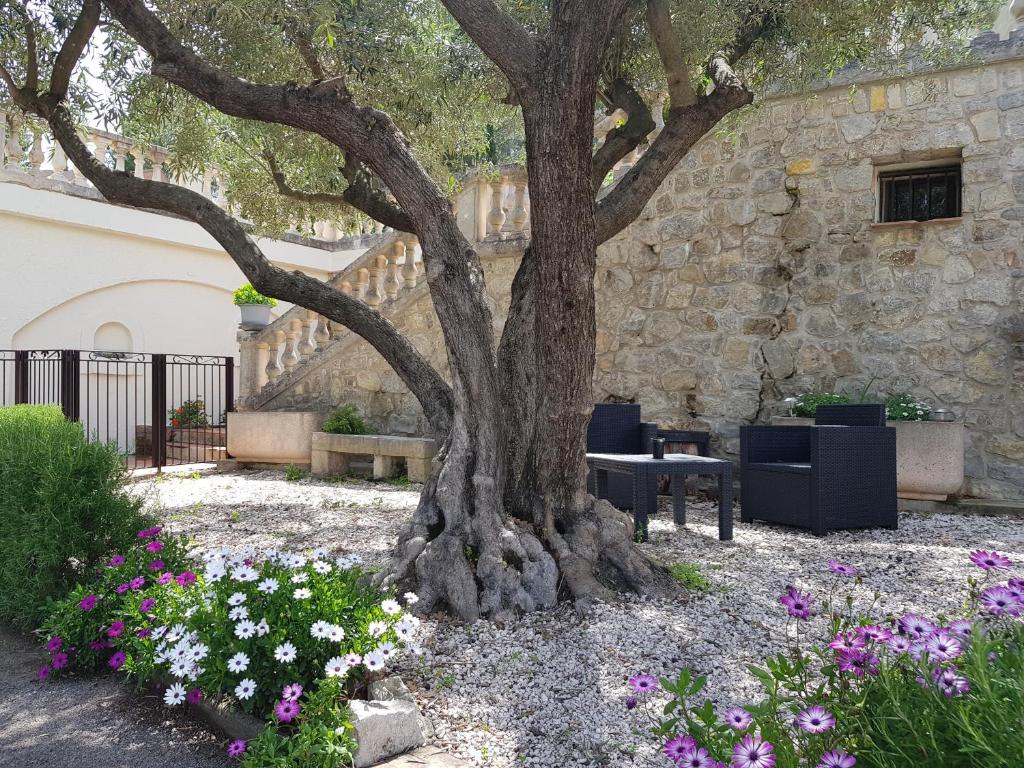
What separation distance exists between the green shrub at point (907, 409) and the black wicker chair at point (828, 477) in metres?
0.62

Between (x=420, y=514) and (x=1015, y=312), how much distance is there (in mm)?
4960

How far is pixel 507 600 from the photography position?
3303 mm

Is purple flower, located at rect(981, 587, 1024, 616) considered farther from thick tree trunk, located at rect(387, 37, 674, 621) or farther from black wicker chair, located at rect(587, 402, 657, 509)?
black wicker chair, located at rect(587, 402, 657, 509)

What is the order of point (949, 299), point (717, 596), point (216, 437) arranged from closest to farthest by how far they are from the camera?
1. point (717, 596)
2. point (949, 299)
3. point (216, 437)

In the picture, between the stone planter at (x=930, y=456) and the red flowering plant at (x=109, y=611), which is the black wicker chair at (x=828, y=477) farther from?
the red flowering plant at (x=109, y=611)

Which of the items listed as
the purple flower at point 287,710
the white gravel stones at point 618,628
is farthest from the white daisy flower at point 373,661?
the white gravel stones at point 618,628

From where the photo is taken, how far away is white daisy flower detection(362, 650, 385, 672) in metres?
2.16

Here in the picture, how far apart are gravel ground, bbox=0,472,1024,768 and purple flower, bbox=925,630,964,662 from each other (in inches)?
35.5

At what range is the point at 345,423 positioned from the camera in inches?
322

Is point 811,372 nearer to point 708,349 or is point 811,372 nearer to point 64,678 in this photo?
point 708,349

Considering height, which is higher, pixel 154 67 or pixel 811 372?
pixel 154 67

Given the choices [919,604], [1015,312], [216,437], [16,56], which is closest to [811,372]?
[1015,312]

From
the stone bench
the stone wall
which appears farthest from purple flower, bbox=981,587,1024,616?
the stone bench

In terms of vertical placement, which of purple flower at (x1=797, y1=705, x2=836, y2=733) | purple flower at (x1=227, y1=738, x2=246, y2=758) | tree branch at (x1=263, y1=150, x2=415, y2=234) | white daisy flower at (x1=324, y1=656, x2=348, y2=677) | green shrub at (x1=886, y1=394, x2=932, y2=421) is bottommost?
purple flower at (x1=227, y1=738, x2=246, y2=758)
